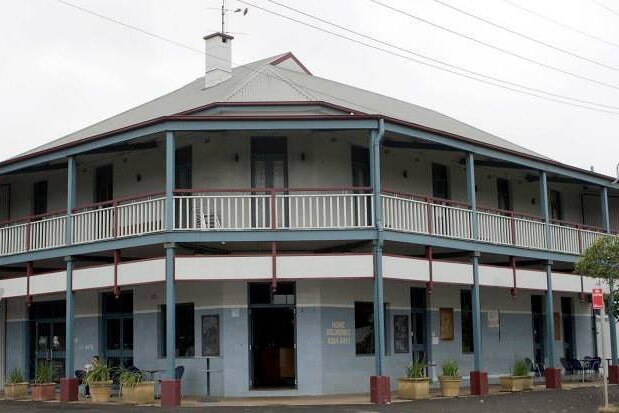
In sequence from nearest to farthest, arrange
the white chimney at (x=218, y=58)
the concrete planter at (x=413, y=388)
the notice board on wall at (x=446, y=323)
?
1. the concrete planter at (x=413, y=388)
2. the notice board on wall at (x=446, y=323)
3. the white chimney at (x=218, y=58)

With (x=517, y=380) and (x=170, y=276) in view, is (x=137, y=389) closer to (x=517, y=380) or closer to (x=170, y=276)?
(x=170, y=276)

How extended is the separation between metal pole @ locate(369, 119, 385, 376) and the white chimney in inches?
319

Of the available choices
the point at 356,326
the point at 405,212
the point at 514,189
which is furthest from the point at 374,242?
the point at 514,189

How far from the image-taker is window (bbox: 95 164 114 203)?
24.6 metres

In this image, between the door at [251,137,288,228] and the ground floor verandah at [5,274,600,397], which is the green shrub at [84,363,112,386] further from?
the door at [251,137,288,228]

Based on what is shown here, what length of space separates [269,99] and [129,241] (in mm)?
4993

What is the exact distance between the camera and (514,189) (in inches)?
1109

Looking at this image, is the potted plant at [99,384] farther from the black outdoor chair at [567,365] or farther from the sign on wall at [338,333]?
the black outdoor chair at [567,365]

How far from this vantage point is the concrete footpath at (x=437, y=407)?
17.4 metres

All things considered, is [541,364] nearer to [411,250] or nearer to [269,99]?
[411,250]

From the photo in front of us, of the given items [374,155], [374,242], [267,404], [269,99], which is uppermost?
[269,99]

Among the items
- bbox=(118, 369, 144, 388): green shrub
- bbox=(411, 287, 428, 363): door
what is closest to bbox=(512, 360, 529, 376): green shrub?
bbox=(411, 287, 428, 363): door

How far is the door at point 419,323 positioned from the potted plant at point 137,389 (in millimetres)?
7534

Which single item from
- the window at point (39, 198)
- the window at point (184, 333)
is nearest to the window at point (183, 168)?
the window at point (184, 333)
